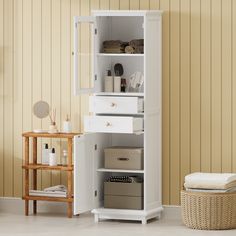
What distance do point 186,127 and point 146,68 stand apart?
26.0 inches

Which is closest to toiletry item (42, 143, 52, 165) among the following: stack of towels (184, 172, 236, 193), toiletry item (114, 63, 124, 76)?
toiletry item (114, 63, 124, 76)

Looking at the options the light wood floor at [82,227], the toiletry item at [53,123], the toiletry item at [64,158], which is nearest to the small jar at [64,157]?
the toiletry item at [64,158]

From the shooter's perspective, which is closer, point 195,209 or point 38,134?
point 195,209

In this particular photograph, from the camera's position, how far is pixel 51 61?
24.3ft

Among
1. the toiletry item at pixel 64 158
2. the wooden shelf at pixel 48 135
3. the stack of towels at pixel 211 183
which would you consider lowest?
the stack of towels at pixel 211 183

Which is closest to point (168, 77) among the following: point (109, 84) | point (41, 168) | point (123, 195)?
point (109, 84)

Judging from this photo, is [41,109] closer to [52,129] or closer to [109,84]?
[52,129]

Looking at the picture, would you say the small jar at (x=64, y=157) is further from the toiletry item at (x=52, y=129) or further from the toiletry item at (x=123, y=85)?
the toiletry item at (x=123, y=85)

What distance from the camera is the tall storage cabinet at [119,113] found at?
681cm

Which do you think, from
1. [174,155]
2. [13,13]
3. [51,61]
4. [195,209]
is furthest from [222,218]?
[13,13]

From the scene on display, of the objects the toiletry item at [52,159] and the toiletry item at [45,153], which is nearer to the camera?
the toiletry item at [52,159]

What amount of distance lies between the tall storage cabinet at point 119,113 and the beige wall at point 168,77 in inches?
4.5

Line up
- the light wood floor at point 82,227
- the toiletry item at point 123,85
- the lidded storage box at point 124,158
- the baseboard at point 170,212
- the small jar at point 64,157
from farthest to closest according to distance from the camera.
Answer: the small jar at point 64,157 < the baseboard at point 170,212 < the toiletry item at point 123,85 < the lidded storage box at point 124,158 < the light wood floor at point 82,227

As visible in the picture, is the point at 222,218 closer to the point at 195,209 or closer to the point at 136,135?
the point at 195,209
